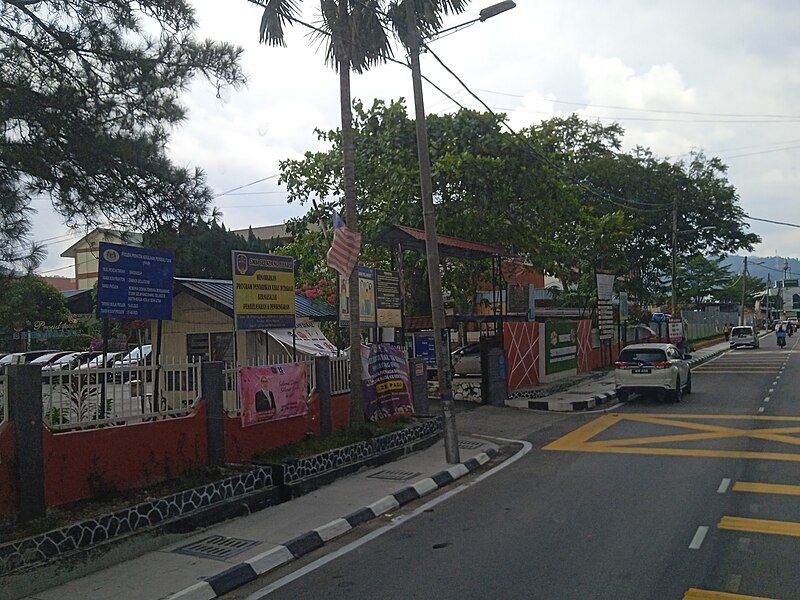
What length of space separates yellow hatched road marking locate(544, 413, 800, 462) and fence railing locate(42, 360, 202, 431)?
23.4 ft

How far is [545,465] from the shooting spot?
40.1 feet

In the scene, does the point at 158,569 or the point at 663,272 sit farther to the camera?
the point at 663,272

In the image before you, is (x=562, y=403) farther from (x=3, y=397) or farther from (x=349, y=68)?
(x=3, y=397)

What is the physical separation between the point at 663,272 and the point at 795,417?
32719 mm

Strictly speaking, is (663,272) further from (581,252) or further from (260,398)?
(260,398)

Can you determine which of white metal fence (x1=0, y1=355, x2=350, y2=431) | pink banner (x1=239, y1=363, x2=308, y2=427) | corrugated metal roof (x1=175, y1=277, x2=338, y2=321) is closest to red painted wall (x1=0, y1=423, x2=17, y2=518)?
white metal fence (x1=0, y1=355, x2=350, y2=431)

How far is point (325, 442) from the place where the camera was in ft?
38.5

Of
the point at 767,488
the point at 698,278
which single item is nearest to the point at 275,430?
the point at 767,488

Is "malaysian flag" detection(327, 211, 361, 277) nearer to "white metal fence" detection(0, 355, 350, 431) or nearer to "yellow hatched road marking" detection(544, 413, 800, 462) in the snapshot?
"white metal fence" detection(0, 355, 350, 431)

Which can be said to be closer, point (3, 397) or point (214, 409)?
point (3, 397)

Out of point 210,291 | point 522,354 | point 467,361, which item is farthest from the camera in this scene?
point 467,361

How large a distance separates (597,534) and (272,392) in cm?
523

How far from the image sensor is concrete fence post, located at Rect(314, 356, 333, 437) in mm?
12523

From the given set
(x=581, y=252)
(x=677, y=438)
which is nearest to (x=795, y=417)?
→ (x=677, y=438)
